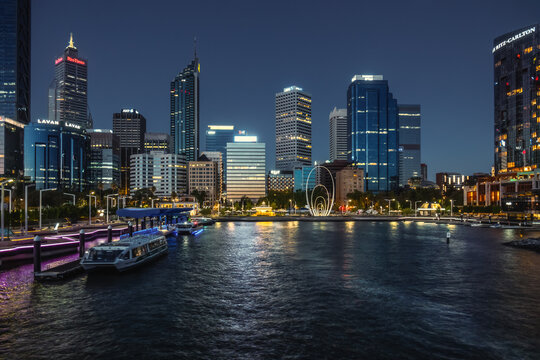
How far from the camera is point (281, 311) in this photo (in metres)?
27.9

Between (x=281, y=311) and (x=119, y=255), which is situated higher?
(x=119, y=255)

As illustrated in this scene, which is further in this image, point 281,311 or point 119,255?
point 119,255

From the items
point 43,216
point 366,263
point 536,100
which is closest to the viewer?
point 366,263

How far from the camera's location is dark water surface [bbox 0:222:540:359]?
69.6 ft

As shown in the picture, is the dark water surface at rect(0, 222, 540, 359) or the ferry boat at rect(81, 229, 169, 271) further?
the ferry boat at rect(81, 229, 169, 271)

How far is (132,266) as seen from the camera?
141 ft

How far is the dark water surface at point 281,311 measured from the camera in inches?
835

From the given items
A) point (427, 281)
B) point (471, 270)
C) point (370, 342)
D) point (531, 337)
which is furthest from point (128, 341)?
point (471, 270)

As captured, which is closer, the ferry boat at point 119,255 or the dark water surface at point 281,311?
the dark water surface at point 281,311

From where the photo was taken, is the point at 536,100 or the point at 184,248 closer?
the point at 184,248

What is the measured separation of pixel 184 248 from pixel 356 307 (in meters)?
42.9

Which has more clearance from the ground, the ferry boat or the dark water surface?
the ferry boat

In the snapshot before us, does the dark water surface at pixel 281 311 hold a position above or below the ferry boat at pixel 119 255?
below

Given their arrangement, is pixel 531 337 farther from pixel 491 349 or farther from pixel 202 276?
pixel 202 276
